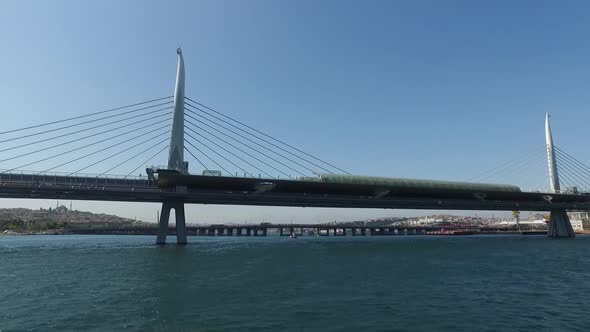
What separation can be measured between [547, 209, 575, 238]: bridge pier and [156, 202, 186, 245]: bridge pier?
106 m

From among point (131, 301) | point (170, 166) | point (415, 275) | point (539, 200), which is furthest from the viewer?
point (539, 200)

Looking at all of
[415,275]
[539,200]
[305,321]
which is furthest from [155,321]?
[539,200]

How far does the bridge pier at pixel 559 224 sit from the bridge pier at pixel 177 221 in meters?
106

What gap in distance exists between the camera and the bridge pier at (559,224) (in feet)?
344

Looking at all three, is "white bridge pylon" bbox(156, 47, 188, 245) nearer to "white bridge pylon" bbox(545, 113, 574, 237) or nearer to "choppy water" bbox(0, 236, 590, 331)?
"choppy water" bbox(0, 236, 590, 331)

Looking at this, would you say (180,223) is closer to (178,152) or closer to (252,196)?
(252,196)

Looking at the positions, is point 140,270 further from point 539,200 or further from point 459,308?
point 539,200

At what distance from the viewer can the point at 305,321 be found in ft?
49.2

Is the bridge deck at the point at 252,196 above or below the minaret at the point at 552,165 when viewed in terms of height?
below

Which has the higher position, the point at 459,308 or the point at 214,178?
the point at 214,178

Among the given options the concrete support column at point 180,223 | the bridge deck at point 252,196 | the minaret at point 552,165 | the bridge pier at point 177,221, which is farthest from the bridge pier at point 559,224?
the bridge pier at point 177,221

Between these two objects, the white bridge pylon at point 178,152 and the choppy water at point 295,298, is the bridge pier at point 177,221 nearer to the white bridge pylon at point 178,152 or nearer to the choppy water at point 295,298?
the white bridge pylon at point 178,152

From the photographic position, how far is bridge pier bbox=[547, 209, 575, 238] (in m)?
105

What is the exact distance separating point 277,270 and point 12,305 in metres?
18.3
